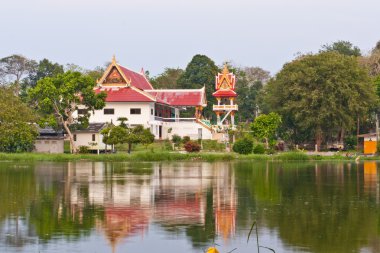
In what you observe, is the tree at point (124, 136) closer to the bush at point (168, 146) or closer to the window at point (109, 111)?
the bush at point (168, 146)

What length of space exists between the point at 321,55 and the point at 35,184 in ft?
125

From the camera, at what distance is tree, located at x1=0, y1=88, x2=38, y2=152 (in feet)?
182

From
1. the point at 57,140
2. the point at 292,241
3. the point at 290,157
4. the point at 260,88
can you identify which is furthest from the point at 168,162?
the point at 260,88

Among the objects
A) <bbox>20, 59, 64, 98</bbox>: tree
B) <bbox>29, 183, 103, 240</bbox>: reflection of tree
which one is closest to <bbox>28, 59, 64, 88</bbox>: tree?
<bbox>20, 59, 64, 98</bbox>: tree

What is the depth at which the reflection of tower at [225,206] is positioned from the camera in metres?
17.8

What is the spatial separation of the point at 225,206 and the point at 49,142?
40029 mm

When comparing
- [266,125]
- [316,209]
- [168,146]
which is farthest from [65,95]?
[316,209]

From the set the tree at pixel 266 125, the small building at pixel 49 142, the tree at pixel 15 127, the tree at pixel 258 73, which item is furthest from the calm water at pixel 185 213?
the tree at pixel 258 73

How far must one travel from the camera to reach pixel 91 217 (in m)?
19.8

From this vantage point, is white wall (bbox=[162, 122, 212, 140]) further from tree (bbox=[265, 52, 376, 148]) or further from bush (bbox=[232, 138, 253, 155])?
bush (bbox=[232, 138, 253, 155])

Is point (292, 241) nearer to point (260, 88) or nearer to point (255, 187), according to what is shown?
point (255, 187)

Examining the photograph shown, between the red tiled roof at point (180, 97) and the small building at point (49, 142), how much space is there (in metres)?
15.1

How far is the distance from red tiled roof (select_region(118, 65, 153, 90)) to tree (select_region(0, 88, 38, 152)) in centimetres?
1419

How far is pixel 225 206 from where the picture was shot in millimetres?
22656
